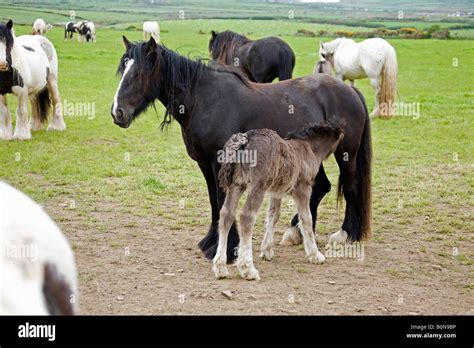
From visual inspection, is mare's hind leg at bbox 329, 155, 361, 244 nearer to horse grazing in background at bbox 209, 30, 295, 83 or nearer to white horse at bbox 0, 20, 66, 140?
white horse at bbox 0, 20, 66, 140

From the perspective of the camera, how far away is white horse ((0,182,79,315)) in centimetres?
114

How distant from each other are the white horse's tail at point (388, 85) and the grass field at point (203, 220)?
0.40 metres

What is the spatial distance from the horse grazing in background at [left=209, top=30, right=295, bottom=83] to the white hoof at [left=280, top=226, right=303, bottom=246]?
26.0ft

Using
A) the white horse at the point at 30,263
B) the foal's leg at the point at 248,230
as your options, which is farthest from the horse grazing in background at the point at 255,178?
the white horse at the point at 30,263


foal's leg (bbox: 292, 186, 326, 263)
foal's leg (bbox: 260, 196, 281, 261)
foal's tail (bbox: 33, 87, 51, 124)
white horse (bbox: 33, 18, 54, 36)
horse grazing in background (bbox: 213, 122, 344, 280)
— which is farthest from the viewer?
white horse (bbox: 33, 18, 54, 36)

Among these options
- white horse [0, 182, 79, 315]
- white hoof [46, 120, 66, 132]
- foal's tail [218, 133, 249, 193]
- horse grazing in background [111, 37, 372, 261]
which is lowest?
white horse [0, 182, 79, 315]

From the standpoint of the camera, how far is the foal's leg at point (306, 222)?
19.0ft

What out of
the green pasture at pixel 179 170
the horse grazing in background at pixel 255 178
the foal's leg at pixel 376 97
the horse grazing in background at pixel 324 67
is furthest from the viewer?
the horse grazing in background at pixel 324 67

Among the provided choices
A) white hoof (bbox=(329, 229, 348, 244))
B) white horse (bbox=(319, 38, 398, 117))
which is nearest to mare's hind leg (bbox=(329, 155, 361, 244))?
white hoof (bbox=(329, 229, 348, 244))

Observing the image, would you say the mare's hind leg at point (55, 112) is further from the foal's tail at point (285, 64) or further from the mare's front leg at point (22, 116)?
the foal's tail at point (285, 64)

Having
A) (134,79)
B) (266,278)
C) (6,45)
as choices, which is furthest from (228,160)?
(6,45)

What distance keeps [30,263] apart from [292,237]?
5650 millimetres
